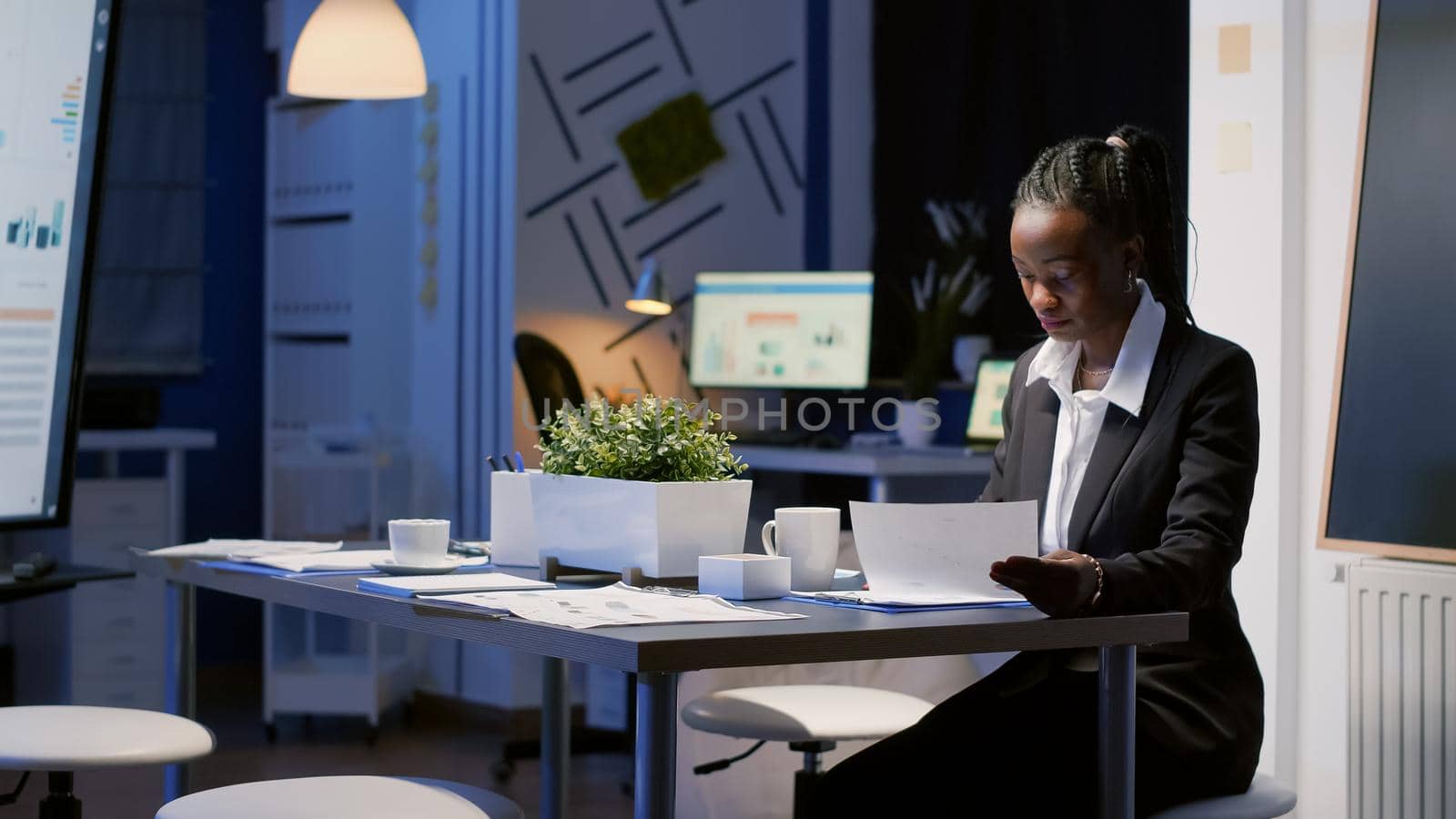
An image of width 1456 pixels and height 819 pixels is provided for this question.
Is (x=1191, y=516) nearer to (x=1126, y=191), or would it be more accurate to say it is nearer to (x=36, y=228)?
(x=1126, y=191)

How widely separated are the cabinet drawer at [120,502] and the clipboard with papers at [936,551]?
3.56m

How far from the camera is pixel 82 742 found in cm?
211

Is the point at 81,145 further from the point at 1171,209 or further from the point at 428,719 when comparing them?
the point at 428,719

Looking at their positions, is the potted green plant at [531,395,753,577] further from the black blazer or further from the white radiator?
the white radiator

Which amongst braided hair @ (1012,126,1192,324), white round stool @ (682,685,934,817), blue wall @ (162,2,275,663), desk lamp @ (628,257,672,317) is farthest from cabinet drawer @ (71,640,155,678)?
braided hair @ (1012,126,1192,324)

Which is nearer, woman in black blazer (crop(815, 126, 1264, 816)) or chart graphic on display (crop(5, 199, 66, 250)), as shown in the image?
woman in black blazer (crop(815, 126, 1264, 816))

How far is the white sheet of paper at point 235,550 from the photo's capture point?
7.32ft

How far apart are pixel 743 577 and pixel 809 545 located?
149 millimetres

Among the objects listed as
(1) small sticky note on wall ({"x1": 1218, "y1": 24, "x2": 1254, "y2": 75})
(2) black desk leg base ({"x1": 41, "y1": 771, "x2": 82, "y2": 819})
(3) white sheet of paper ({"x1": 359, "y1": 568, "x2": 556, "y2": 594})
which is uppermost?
(1) small sticky note on wall ({"x1": 1218, "y1": 24, "x2": 1254, "y2": 75})

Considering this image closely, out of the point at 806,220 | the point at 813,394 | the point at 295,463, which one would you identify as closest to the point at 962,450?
the point at 813,394

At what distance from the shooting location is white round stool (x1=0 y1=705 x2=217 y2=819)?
80.7 inches

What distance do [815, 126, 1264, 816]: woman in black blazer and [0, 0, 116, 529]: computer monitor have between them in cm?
147

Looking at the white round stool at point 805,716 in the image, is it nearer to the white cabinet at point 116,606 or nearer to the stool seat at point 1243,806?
the stool seat at point 1243,806

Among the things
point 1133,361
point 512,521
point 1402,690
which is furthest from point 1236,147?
point 512,521
